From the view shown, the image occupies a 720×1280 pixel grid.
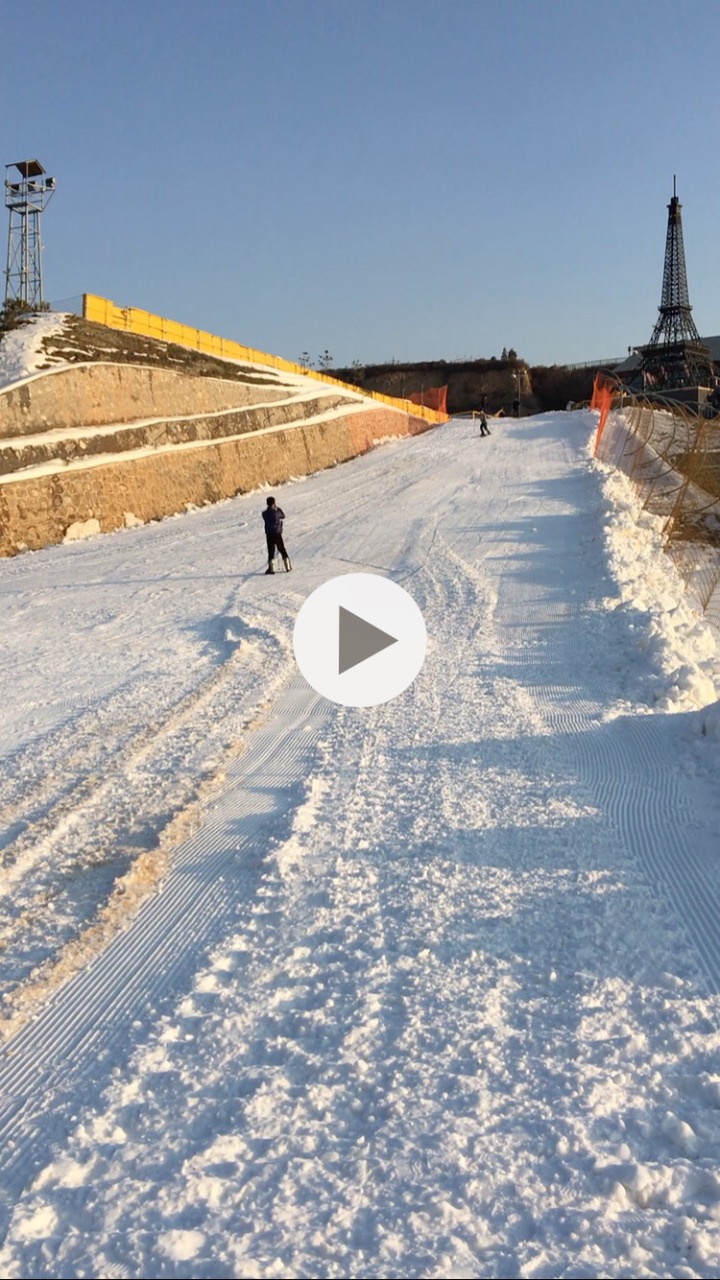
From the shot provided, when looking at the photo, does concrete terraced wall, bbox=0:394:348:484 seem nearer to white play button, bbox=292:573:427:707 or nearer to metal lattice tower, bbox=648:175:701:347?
white play button, bbox=292:573:427:707

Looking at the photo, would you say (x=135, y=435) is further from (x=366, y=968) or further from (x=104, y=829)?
(x=366, y=968)

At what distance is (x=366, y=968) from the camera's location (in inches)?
186

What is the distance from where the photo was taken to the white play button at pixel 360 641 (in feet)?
33.7

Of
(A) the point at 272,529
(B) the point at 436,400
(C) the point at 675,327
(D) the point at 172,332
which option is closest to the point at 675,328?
(C) the point at 675,327

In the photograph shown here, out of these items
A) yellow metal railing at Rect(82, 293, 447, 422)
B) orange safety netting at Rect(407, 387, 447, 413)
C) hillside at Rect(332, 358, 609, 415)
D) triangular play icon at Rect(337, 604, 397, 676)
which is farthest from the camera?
hillside at Rect(332, 358, 609, 415)

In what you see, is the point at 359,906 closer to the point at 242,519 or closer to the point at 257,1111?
the point at 257,1111

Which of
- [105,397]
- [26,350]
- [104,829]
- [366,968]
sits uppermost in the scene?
[26,350]

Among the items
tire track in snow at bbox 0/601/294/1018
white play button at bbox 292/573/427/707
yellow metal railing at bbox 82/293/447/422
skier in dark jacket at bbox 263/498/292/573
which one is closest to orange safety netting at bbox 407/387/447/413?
yellow metal railing at bbox 82/293/447/422

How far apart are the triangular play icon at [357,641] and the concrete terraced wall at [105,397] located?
12.2 m

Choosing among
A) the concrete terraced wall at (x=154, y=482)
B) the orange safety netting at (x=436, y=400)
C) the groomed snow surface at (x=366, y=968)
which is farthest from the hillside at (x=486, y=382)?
the groomed snow surface at (x=366, y=968)

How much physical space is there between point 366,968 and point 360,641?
7.58m

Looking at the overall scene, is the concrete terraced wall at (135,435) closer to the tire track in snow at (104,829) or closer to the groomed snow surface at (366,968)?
the groomed snow surface at (366,968)

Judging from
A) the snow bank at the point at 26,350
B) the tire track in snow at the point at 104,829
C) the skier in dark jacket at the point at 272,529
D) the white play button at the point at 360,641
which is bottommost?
the tire track in snow at the point at 104,829

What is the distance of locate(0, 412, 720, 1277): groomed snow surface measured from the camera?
321 centimetres
